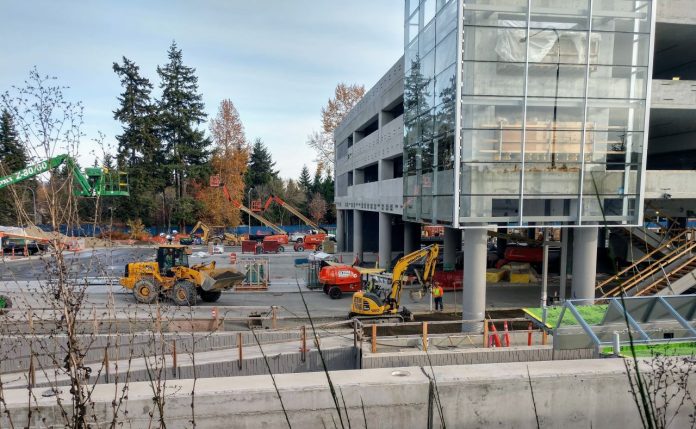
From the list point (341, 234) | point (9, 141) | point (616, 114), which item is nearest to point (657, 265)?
point (616, 114)

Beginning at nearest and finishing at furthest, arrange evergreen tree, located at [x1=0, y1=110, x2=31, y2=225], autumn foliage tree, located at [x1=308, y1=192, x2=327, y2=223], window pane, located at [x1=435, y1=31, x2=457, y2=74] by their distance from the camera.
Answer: evergreen tree, located at [x1=0, y1=110, x2=31, y2=225] → window pane, located at [x1=435, y1=31, x2=457, y2=74] → autumn foliage tree, located at [x1=308, y1=192, x2=327, y2=223]

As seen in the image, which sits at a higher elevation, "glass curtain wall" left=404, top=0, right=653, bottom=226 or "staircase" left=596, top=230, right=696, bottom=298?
"glass curtain wall" left=404, top=0, right=653, bottom=226

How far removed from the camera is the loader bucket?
57.9 ft

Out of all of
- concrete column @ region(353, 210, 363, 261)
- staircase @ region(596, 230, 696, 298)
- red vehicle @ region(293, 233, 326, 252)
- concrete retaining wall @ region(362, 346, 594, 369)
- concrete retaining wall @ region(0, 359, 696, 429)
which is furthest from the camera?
red vehicle @ region(293, 233, 326, 252)

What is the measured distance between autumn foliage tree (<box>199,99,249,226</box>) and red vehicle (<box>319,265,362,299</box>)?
115ft

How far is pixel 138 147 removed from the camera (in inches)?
1820

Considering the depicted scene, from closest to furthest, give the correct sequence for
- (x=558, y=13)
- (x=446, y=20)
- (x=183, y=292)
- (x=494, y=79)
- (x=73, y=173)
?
(x=73, y=173)
(x=558, y=13)
(x=494, y=79)
(x=446, y=20)
(x=183, y=292)

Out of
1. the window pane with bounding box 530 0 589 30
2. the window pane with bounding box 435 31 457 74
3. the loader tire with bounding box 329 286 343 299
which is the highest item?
the window pane with bounding box 530 0 589 30

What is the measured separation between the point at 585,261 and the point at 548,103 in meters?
5.63

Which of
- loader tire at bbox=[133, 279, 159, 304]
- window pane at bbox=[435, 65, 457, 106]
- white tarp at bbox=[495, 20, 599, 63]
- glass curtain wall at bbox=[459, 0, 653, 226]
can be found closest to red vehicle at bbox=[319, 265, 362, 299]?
loader tire at bbox=[133, 279, 159, 304]

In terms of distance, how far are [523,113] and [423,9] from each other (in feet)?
19.2

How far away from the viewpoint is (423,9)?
1670 centimetres

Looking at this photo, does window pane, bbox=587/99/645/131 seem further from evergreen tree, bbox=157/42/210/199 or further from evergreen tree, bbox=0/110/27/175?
evergreen tree, bbox=157/42/210/199

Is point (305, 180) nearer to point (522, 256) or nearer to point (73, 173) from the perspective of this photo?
point (522, 256)
